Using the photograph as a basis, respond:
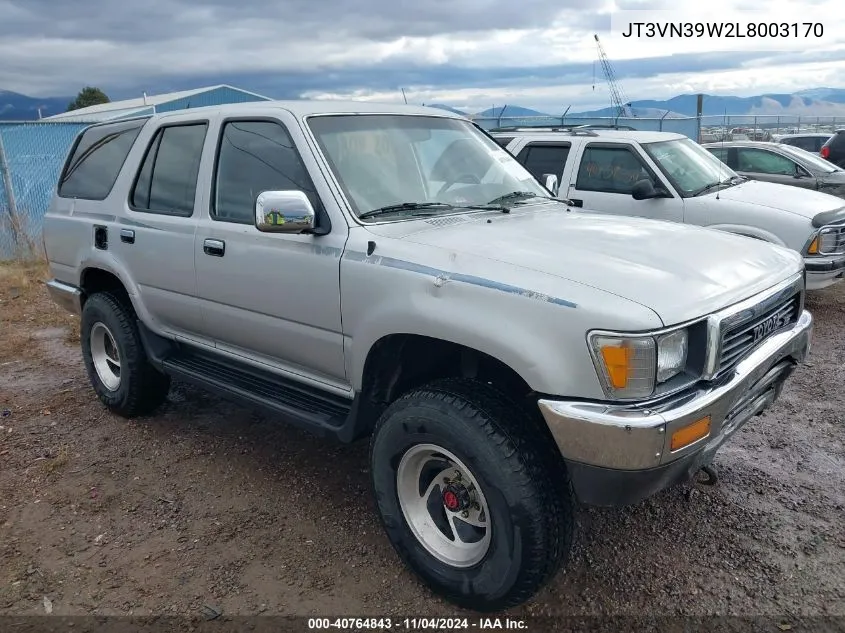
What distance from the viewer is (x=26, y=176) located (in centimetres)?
1126

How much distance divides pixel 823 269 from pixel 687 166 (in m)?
1.73

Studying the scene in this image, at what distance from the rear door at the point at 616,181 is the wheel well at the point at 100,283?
441cm

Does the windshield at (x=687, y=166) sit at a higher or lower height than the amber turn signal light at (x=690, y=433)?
higher

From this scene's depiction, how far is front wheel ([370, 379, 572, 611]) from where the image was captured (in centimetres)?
254

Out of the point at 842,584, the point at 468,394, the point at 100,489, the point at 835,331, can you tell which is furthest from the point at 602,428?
the point at 835,331

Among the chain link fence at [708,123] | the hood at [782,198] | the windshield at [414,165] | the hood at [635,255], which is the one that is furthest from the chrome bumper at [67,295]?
the chain link fence at [708,123]

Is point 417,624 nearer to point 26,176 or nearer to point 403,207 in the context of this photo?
point 403,207

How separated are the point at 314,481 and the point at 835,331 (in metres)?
5.13

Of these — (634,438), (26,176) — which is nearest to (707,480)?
(634,438)

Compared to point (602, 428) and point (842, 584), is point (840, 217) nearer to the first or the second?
point (842, 584)

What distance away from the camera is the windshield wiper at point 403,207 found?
10.6 ft

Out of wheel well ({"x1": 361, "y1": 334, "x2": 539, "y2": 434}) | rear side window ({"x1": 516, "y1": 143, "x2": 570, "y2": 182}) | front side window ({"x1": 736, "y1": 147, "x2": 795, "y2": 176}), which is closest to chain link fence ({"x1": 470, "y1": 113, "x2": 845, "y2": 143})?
front side window ({"x1": 736, "y1": 147, "x2": 795, "y2": 176})

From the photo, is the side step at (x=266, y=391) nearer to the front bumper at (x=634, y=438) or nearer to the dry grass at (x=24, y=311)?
the front bumper at (x=634, y=438)

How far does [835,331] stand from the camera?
6.50 metres
